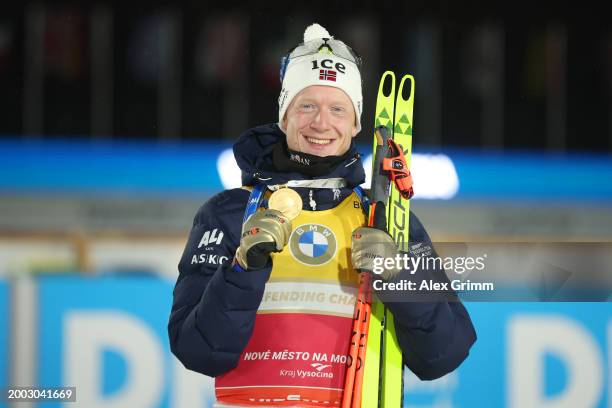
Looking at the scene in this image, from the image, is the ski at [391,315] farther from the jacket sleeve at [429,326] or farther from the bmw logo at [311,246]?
the bmw logo at [311,246]

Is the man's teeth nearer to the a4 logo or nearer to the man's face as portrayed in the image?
the man's face

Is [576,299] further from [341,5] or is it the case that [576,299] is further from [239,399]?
[341,5]

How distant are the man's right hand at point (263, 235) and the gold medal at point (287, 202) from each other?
0.21ft

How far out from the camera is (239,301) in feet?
7.81

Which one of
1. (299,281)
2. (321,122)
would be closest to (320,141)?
(321,122)

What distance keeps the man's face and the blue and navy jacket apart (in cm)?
6

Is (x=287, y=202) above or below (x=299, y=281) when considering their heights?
above

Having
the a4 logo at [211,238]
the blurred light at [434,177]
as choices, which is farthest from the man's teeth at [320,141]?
the blurred light at [434,177]

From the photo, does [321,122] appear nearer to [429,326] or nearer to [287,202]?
[287,202]

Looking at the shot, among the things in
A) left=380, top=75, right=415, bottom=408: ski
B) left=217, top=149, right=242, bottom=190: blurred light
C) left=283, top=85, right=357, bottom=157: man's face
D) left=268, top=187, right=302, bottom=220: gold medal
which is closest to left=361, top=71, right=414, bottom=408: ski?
left=380, top=75, right=415, bottom=408: ski

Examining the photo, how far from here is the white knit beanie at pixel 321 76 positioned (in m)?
2.63

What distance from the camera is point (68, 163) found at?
330 inches

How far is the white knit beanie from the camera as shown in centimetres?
263

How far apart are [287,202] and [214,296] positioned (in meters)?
0.27
